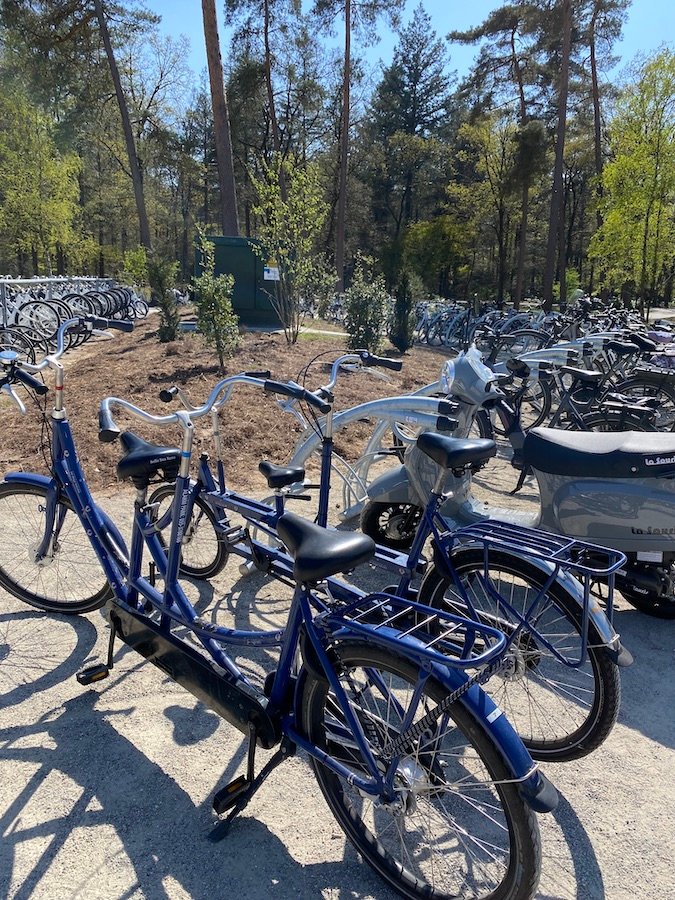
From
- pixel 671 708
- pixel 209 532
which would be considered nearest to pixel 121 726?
pixel 209 532

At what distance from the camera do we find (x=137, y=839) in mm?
1865

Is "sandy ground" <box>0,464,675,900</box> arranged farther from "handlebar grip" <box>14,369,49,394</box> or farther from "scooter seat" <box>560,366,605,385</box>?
"scooter seat" <box>560,366,605,385</box>

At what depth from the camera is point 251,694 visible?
1935 mm

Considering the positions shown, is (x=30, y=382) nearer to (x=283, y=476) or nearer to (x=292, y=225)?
(x=283, y=476)

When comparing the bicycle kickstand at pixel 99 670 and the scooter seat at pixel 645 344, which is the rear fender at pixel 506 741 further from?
the scooter seat at pixel 645 344

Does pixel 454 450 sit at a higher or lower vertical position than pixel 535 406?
higher

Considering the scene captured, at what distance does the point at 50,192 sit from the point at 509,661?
27.3 metres

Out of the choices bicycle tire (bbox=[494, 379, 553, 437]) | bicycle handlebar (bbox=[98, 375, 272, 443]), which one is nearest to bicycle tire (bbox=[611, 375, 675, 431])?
bicycle tire (bbox=[494, 379, 553, 437])

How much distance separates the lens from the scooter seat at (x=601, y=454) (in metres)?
2.70

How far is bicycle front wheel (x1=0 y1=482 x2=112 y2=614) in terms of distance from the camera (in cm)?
290

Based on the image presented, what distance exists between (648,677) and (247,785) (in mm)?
1852

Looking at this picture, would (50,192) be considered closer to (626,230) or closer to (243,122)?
(243,122)

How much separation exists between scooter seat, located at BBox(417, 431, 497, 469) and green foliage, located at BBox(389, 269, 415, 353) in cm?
1013

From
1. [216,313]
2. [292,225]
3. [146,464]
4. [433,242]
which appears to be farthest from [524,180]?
[146,464]
